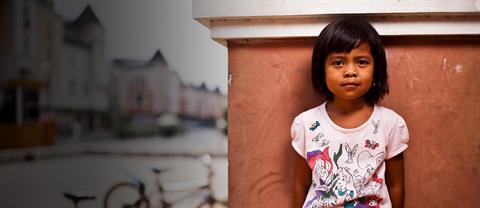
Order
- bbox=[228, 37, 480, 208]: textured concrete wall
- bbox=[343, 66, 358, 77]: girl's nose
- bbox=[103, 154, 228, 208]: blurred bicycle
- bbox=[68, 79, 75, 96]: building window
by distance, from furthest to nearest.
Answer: bbox=[68, 79, 75, 96]: building window, bbox=[103, 154, 228, 208]: blurred bicycle, bbox=[228, 37, 480, 208]: textured concrete wall, bbox=[343, 66, 358, 77]: girl's nose

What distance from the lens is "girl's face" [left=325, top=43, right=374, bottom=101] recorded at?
1.47 metres

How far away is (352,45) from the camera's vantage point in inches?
57.6

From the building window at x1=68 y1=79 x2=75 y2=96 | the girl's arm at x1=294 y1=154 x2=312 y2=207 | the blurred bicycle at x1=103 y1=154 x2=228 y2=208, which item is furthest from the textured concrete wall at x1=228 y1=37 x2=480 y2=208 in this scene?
the building window at x1=68 y1=79 x2=75 y2=96

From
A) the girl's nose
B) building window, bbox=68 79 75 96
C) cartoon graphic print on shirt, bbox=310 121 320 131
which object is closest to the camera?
the girl's nose

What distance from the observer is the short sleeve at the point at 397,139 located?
155cm

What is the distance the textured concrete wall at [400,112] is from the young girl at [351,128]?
0.16 metres

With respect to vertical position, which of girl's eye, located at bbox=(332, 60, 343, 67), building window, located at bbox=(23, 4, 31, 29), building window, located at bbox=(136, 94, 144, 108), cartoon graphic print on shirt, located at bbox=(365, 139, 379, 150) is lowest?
cartoon graphic print on shirt, located at bbox=(365, 139, 379, 150)

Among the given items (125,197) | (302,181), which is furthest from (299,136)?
(125,197)

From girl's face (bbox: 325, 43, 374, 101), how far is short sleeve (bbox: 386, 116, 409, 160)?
0.18 m

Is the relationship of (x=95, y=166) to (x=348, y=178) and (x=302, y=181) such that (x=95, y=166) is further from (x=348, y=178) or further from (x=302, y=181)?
(x=348, y=178)

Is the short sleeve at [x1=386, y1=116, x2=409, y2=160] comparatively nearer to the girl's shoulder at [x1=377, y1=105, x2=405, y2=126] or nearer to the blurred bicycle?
the girl's shoulder at [x1=377, y1=105, x2=405, y2=126]

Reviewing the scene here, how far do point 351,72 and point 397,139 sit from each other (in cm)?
31

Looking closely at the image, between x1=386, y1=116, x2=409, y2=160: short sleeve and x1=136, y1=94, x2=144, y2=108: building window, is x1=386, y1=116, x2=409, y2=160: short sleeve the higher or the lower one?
the lower one

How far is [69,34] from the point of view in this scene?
2.22 metres
